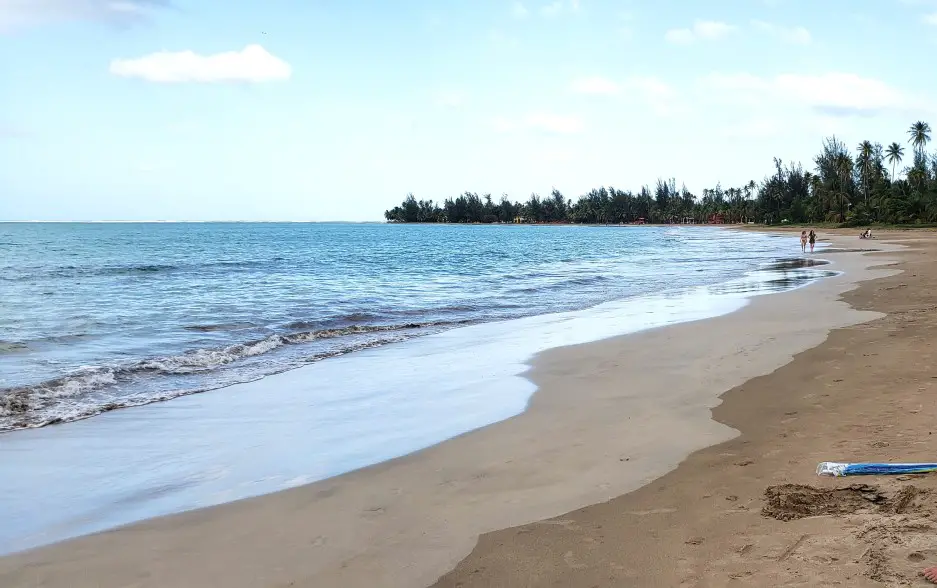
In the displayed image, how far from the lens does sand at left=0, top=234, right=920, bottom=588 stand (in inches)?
150

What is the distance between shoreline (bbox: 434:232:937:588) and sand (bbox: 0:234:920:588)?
0.01 metres

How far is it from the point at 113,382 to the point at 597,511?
8.39 m

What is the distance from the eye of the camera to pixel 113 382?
1026 cm

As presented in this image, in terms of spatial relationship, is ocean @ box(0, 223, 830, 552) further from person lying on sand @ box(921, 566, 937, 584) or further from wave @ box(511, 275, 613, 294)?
person lying on sand @ box(921, 566, 937, 584)

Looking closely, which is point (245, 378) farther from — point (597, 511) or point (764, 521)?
point (764, 521)

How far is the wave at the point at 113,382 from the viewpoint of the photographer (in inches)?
334

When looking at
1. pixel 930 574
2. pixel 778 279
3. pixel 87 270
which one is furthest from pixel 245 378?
pixel 87 270

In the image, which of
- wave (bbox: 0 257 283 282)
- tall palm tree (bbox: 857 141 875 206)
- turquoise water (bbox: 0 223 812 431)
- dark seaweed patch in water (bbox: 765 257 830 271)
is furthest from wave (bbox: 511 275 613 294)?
tall palm tree (bbox: 857 141 875 206)

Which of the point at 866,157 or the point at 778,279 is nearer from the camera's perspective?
the point at 778,279

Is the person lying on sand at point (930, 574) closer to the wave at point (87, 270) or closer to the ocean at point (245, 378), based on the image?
the ocean at point (245, 378)

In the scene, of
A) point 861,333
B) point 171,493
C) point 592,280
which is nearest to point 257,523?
point 171,493

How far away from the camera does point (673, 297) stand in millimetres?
21234

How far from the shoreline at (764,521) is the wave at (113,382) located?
6601 millimetres

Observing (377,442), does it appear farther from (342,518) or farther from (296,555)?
(296,555)
